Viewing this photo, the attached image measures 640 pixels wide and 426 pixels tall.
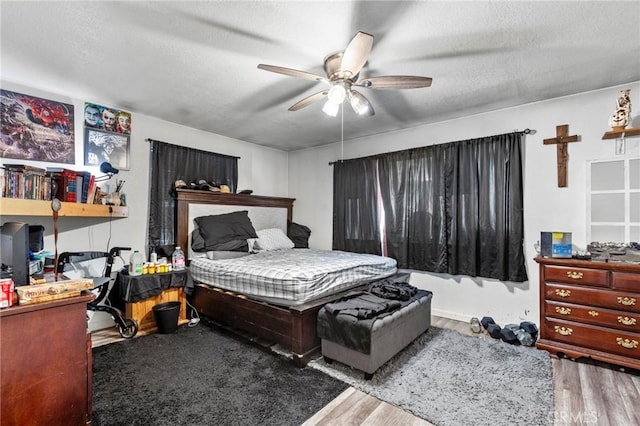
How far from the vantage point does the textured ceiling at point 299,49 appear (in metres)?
1.77

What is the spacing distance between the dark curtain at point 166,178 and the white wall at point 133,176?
9cm

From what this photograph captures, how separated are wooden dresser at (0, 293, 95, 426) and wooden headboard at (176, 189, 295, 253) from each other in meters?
2.42

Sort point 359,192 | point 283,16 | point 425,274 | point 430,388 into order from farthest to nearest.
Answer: point 359,192
point 425,274
point 430,388
point 283,16

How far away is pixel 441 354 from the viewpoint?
8.73 feet

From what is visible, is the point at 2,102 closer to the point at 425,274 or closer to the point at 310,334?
the point at 310,334

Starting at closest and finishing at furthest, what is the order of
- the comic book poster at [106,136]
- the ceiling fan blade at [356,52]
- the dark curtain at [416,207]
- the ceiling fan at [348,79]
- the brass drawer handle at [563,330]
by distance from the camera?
the ceiling fan blade at [356,52] < the ceiling fan at [348,79] < the brass drawer handle at [563,330] < the comic book poster at [106,136] < the dark curtain at [416,207]

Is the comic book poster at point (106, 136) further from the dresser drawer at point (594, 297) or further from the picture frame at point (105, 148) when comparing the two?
the dresser drawer at point (594, 297)

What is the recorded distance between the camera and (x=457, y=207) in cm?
356

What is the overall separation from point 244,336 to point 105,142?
263cm

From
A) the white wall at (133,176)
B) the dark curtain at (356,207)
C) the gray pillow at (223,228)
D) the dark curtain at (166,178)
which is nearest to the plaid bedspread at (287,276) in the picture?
the gray pillow at (223,228)

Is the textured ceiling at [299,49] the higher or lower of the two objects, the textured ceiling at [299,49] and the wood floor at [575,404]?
the higher

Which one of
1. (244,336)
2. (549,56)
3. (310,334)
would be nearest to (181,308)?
(244,336)

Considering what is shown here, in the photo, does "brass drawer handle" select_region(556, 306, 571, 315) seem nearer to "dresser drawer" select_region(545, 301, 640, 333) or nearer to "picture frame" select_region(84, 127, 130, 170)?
"dresser drawer" select_region(545, 301, 640, 333)

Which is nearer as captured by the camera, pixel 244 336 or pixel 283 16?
pixel 283 16
